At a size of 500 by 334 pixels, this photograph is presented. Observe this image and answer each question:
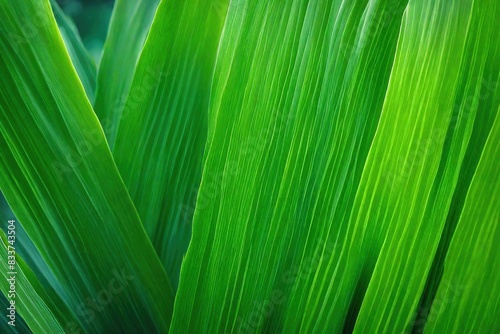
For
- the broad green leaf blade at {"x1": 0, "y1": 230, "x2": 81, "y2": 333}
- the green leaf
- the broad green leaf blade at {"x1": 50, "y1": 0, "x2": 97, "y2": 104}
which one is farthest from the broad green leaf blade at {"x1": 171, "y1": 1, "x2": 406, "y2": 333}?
the broad green leaf blade at {"x1": 50, "y1": 0, "x2": 97, "y2": 104}

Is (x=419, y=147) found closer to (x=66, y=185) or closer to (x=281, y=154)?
(x=281, y=154)

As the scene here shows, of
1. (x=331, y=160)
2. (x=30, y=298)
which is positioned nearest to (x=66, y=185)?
(x=30, y=298)

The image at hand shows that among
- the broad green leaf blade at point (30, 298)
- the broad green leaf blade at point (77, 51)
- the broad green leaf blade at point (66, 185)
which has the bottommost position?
the broad green leaf blade at point (30, 298)

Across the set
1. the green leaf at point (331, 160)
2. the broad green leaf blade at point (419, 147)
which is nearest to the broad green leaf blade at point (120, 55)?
the green leaf at point (331, 160)

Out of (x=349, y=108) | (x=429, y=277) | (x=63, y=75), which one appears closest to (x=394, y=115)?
(x=349, y=108)

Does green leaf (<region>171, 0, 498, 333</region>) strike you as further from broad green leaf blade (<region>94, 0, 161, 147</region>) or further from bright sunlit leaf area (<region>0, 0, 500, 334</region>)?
broad green leaf blade (<region>94, 0, 161, 147</region>)

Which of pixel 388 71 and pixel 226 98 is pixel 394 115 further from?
pixel 226 98

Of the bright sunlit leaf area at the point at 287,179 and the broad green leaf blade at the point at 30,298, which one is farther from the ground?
the bright sunlit leaf area at the point at 287,179

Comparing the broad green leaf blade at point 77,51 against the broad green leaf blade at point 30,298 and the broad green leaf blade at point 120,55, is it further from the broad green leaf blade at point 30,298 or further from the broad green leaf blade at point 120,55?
the broad green leaf blade at point 30,298

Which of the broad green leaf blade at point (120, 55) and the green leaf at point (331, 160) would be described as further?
the broad green leaf blade at point (120, 55)
